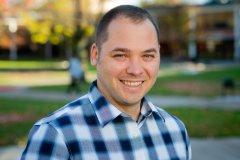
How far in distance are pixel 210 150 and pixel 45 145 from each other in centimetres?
772

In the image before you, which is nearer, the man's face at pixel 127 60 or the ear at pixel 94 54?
the man's face at pixel 127 60

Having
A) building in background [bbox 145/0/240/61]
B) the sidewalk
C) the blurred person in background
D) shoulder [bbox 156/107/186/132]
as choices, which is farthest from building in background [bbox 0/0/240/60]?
shoulder [bbox 156/107/186/132]

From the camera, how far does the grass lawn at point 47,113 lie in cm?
1100

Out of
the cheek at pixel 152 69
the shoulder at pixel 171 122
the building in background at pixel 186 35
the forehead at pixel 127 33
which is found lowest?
the building in background at pixel 186 35

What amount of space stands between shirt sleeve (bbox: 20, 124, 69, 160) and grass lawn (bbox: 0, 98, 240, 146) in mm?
8203

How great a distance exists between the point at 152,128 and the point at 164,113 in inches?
5.7

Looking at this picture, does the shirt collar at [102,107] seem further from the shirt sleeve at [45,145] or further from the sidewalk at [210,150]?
the sidewalk at [210,150]

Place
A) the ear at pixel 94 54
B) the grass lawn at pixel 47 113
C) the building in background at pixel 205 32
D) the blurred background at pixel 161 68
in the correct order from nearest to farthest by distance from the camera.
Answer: the ear at pixel 94 54 → the grass lawn at pixel 47 113 → the blurred background at pixel 161 68 → the building in background at pixel 205 32

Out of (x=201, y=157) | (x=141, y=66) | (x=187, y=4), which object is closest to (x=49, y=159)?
(x=141, y=66)

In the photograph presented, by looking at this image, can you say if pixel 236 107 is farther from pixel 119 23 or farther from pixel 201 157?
pixel 119 23

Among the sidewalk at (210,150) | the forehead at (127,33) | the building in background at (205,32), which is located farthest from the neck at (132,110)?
the building in background at (205,32)

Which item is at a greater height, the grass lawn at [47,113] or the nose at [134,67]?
the nose at [134,67]

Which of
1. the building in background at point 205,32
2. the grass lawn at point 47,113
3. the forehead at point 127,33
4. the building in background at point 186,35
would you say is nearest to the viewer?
the forehead at point 127,33

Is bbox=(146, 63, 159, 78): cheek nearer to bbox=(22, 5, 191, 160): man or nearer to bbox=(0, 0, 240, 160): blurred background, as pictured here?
bbox=(22, 5, 191, 160): man
